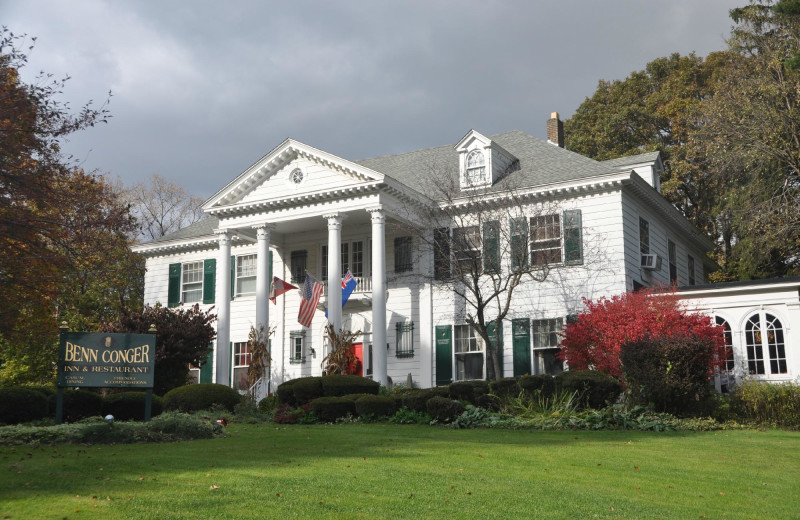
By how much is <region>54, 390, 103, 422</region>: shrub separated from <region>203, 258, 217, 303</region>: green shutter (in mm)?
13712

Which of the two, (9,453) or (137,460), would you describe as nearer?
(137,460)

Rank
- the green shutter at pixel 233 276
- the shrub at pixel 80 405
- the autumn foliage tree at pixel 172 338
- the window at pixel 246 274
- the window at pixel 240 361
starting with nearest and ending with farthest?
the shrub at pixel 80 405, the autumn foliage tree at pixel 172 338, the window at pixel 240 361, the window at pixel 246 274, the green shutter at pixel 233 276

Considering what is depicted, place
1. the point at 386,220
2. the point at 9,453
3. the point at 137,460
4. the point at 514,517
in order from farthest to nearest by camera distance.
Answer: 1. the point at 386,220
2. the point at 9,453
3. the point at 137,460
4. the point at 514,517

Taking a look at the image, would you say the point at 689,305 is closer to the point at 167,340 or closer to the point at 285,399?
the point at 285,399

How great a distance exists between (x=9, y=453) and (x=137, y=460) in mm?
2366

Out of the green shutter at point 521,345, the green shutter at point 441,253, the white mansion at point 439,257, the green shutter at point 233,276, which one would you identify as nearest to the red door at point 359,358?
the white mansion at point 439,257

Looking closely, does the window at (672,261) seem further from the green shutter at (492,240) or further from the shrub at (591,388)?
the shrub at (591,388)

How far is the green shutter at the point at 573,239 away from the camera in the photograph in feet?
76.6

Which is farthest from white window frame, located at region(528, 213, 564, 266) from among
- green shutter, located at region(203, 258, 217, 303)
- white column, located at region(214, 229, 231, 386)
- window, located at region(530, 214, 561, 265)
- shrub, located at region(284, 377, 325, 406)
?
green shutter, located at region(203, 258, 217, 303)

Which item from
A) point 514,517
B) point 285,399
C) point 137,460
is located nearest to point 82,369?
point 137,460

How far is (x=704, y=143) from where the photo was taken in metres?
27.3

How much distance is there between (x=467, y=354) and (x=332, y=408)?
24.7 ft

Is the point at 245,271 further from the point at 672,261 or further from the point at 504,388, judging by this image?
the point at 672,261

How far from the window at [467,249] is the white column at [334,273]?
3.92 meters
